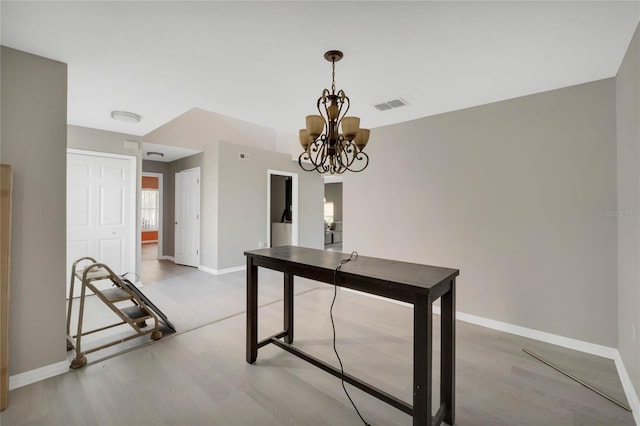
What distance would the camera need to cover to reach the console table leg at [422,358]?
137 cm

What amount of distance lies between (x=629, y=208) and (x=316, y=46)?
249cm

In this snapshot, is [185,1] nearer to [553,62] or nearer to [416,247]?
[553,62]

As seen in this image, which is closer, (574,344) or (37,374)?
(37,374)

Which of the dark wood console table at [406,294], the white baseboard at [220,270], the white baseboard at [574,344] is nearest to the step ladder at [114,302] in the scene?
the dark wood console table at [406,294]

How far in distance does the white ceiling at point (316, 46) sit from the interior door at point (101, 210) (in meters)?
1.40

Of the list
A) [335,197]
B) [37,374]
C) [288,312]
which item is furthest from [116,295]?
[335,197]

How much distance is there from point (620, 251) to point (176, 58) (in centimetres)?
376

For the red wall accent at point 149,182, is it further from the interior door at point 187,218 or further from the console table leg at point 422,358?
the console table leg at point 422,358

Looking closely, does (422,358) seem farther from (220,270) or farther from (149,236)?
(149,236)

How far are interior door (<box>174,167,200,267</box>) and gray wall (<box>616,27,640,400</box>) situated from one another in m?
5.80

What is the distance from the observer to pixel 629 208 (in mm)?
2018

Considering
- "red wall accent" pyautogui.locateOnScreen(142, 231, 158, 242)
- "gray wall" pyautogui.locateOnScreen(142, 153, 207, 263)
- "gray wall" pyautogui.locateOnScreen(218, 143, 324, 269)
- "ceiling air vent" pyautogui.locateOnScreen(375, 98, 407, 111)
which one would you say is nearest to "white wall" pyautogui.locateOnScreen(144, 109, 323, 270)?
"gray wall" pyautogui.locateOnScreen(218, 143, 324, 269)

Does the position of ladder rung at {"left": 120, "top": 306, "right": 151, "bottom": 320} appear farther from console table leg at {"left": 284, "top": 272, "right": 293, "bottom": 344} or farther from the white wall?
the white wall

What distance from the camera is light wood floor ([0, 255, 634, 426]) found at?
1709 mm
